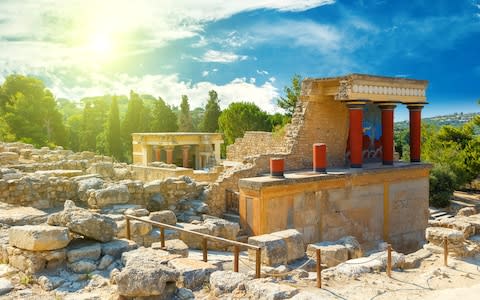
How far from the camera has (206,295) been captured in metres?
5.83

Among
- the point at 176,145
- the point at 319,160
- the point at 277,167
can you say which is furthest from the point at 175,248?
the point at 176,145

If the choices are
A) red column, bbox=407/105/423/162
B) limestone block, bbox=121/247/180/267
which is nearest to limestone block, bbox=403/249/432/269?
limestone block, bbox=121/247/180/267

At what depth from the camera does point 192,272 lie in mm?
6203

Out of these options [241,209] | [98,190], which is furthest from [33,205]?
[241,209]

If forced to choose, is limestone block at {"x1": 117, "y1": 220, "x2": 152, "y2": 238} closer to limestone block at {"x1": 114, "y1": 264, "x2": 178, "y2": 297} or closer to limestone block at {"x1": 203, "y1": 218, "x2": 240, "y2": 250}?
limestone block at {"x1": 203, "y1": 218, "x2": 240, "y2": 250}

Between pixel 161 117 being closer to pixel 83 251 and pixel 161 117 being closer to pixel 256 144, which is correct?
pixel 256 144

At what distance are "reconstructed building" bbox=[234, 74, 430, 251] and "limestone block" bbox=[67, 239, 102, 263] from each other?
209 inches

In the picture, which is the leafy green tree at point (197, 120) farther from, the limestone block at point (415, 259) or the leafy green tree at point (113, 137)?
the limestone block at point (415, 259)

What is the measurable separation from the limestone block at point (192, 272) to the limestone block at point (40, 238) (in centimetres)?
160

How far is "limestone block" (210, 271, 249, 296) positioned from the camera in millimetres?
5823

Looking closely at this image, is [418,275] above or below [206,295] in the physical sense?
below

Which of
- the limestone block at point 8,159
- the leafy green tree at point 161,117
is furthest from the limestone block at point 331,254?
the leafy green tree at point 161,117

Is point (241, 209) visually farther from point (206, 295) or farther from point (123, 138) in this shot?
point (123, 138)

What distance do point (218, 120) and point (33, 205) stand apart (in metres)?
37.7
